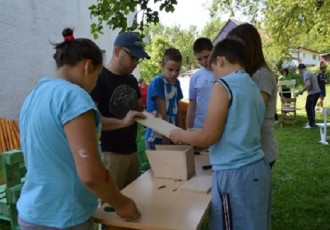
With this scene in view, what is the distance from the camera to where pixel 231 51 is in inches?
69.6

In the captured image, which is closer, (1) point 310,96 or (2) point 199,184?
(2) point 199,184

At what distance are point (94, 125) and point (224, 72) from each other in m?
0.78

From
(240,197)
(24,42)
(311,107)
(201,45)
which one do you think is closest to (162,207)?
(240,197)

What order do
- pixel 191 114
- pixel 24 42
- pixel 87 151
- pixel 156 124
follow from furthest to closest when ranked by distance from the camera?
pixel 24 42, pixel 191 114, pixel 156 124, pixel 87 151

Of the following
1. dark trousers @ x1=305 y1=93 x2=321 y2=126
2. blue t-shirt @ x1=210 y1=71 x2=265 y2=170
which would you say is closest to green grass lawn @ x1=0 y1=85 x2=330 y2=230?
dark trousers @ x1=305 y1=93 x2=321 y2=126

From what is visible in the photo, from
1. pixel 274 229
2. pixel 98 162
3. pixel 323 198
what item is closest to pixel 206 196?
pixel 98 162

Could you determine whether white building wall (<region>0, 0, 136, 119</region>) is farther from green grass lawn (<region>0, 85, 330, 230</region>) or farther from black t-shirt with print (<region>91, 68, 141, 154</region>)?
black t-shirt with print (<region>91, 68, 141, 154</region>)

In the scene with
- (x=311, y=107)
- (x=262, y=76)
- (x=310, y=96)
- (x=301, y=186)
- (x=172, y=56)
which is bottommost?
(x=301, y=186)

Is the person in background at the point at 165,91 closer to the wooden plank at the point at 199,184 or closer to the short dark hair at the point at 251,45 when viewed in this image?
the wooden plank at the point at 199,184

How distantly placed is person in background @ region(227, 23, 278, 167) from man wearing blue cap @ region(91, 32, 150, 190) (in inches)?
26.9

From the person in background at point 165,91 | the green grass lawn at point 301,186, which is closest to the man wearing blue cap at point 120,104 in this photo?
the person in background at point 165,91

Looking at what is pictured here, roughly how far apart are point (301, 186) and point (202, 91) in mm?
2620

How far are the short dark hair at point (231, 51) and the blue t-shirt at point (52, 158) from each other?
2.46ft

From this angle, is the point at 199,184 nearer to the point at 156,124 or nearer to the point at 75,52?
the point at 156,124
